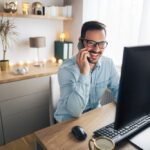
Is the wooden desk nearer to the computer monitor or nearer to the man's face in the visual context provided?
the computer monitor

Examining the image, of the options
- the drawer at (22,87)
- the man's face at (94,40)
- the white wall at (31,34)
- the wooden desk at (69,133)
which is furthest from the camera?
the white wall at (31,34)

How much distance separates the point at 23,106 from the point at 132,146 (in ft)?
4.99

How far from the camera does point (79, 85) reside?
974 mm

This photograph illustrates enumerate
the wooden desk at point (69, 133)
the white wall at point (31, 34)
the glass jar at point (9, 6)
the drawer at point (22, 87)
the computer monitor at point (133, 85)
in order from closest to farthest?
1. the computer monitor at point (133, 85)
2. the wooden desk at point (69, 133)
3. the drawer at point (22, 87)
4. the glass jar at point (9, 6)
5. the white wall at point (31, 34)

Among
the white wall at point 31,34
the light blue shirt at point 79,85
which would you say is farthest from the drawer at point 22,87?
the light blue shirt at point 79,85

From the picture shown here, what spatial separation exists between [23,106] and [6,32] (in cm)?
98

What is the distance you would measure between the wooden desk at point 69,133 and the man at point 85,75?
7cm

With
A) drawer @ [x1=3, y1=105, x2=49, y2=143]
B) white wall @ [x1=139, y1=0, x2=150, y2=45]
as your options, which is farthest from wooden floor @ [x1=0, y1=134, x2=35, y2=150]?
white wall @ [x1=139, y1=0, x2=150, y2=45]

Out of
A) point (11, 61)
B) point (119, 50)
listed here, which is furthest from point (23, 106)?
point (119, 50)

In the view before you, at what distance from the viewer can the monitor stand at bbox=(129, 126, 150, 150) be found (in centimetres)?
73

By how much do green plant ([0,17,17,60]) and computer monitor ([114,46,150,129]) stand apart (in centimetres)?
188

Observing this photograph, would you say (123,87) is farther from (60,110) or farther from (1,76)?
(1,76)

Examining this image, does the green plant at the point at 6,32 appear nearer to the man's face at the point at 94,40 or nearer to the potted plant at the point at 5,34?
the potted plant at the point at 5,34

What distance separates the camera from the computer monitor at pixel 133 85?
564 mm
